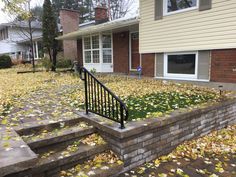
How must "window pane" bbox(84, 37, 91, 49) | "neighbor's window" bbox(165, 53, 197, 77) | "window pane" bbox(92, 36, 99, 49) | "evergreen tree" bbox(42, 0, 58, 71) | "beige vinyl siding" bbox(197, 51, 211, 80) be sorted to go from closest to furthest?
"beige vinyl siding" bbox(197, 51, 211, 80) < "neighbor's window" bbox(165, 53, 197, 77) < "window pane" bbox(92, 36, 99, 49) < "window pane" bbox(84, 37, 91, 49) < "evergreen tree" bbox(42, 0, 58, 71)

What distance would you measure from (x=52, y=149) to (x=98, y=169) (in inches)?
28.8

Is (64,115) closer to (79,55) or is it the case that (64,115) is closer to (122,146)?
(122,146)

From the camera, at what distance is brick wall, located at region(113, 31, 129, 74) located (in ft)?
37.0

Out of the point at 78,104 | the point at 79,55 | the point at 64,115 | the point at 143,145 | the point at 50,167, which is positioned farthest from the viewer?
the point at 79,55

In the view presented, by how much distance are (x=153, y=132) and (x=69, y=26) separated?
54.9 feet

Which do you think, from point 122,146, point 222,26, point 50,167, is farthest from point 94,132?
point 222,26

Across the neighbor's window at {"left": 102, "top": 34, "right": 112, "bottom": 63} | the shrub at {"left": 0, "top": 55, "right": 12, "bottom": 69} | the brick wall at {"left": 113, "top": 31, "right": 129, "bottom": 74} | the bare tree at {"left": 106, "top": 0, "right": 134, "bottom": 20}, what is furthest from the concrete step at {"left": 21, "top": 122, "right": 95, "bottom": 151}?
the bare tree at {"left": 106, "top": 0, "right": 134, "bottom": 20}

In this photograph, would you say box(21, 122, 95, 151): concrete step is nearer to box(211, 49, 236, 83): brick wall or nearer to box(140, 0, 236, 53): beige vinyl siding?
box(211, 49, 236, 83): brick wall

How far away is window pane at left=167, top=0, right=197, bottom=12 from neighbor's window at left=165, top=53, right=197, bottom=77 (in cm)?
155

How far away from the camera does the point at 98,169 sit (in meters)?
2.82

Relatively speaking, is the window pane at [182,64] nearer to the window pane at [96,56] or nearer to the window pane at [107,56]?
the window pane at [107,56]

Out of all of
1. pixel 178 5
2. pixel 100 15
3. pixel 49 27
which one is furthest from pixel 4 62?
pixel 178 5

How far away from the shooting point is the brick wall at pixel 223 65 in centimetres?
598

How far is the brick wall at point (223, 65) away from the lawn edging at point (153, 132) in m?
2.08
